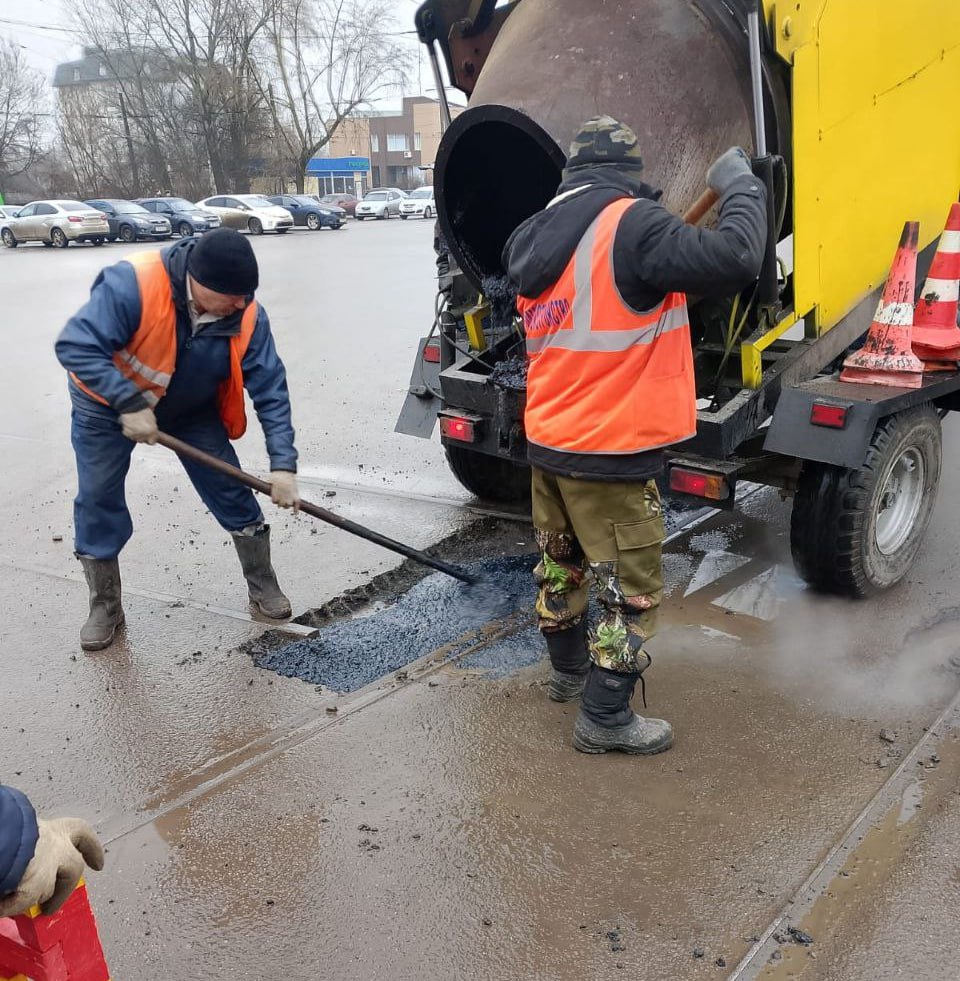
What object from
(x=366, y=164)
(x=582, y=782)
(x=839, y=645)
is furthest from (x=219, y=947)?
(x=366, y=164)

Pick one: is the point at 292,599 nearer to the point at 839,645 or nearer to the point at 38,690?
the point at 38,690

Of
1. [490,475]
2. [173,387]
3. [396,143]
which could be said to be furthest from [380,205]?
[396,143]

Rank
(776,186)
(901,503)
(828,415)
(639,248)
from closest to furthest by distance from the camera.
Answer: (639,248) < (776,186) < (828,415) < (901,503)

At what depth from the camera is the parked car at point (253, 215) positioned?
32.2 meters

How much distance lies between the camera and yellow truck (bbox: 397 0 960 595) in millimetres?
3523

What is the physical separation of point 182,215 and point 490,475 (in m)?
28.4

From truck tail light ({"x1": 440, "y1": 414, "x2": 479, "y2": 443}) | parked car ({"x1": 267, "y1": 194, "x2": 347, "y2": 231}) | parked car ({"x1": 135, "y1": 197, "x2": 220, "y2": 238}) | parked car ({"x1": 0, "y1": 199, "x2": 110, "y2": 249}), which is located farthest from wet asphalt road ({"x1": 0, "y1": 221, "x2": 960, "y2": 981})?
parked car ({"x1": 267, "y1": 194, "x2": 347, "y2": 231})

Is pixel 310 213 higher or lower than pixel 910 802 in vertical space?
higher

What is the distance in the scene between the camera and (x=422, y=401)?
4855 mm

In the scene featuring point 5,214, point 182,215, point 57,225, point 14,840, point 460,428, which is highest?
point 5,214

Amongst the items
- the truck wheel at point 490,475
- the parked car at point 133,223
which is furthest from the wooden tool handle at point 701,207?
the parked car at point 133,223

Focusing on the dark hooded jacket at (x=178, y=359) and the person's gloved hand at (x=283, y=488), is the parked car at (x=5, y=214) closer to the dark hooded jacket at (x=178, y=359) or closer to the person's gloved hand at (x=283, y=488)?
the dark hooded jacket at (x=178, y=359)

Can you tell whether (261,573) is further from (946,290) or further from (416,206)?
(416,206)

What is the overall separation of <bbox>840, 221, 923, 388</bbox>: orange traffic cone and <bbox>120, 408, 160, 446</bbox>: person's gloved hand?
8.57ft
